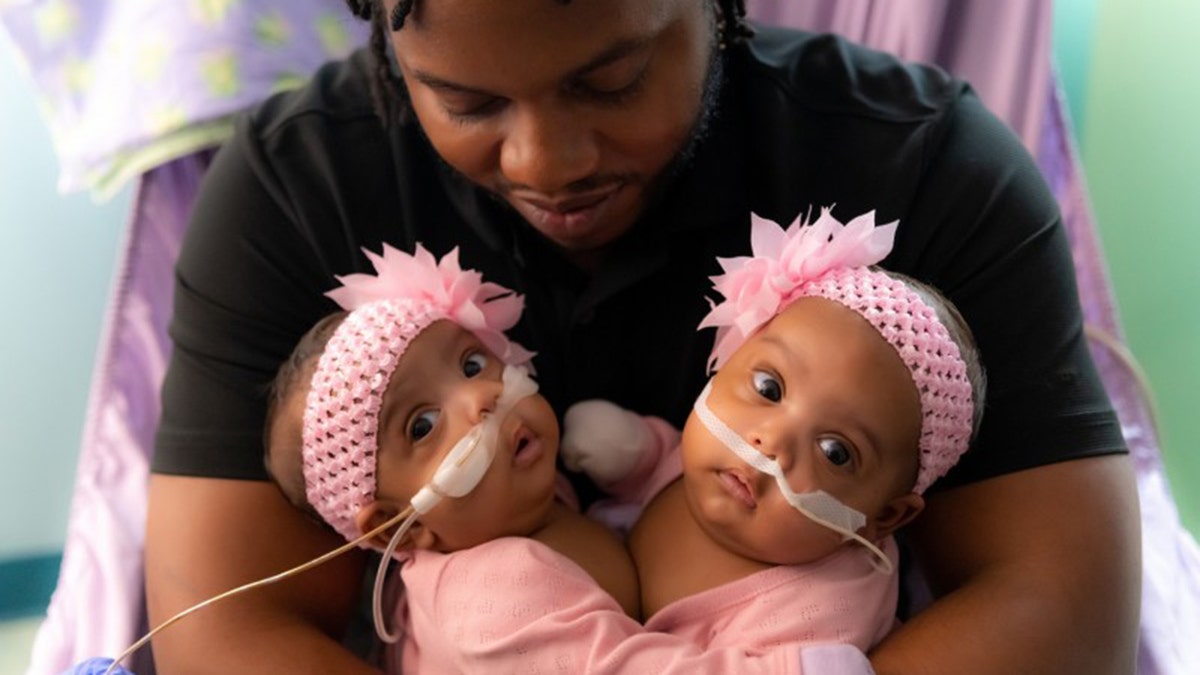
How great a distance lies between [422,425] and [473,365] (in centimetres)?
9

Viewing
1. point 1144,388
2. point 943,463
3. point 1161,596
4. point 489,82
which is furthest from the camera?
point 1144,388

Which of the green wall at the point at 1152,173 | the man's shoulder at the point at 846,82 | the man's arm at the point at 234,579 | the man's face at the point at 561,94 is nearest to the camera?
the man's face at the point at 561,94

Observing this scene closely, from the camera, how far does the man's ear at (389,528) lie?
1.25 meters

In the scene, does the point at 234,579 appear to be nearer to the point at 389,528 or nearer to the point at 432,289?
the point at 389,528

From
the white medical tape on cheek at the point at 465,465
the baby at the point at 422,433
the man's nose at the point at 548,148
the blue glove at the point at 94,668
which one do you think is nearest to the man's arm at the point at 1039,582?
the baby at the point at 422,433

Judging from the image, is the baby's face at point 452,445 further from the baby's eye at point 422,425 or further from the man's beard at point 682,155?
the man's beard at point 682,155

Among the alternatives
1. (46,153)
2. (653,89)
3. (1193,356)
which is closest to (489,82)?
(653,89)

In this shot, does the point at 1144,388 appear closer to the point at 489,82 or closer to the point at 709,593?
the point at 709,593

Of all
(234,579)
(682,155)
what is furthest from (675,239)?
(234,579)

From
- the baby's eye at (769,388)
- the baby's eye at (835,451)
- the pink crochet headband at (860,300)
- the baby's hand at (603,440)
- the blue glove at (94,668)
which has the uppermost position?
the pink crochet headband at (860,300)

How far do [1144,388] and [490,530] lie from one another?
1.00m

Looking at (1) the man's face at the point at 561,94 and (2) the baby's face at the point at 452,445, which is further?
(2) the baby's face at the point at 452,445

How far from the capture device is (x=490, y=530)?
4.15 ft

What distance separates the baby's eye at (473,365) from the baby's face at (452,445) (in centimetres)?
1
